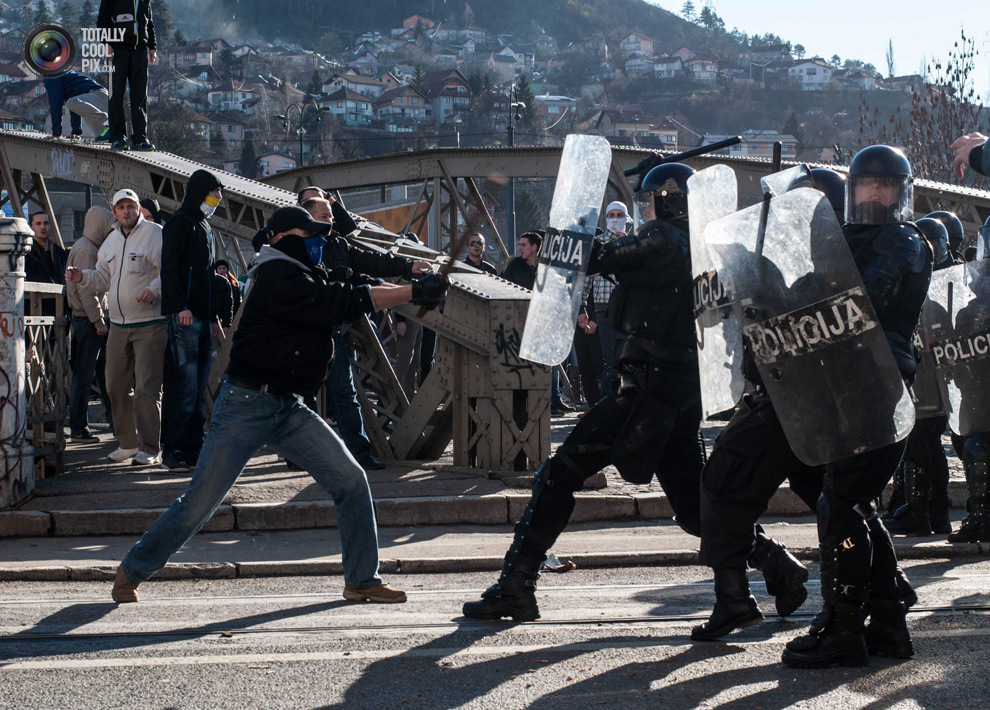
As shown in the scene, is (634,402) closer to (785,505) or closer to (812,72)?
(785,505)

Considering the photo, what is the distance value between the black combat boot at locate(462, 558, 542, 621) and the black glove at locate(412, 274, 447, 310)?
1.15 m

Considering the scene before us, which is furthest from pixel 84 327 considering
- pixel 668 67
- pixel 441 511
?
pixel 668 67

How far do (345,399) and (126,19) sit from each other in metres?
5.09

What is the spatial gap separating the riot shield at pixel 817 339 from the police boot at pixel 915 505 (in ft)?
10.2

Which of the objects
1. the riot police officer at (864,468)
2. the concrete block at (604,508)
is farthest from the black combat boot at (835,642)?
the concrete block at (604,508)

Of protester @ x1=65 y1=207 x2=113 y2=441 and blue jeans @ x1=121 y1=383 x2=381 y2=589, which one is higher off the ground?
protester @ x1=65 y1=207 x2=113 y2=441

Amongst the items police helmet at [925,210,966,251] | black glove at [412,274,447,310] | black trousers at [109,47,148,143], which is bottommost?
black glove at [412,274,447,310]

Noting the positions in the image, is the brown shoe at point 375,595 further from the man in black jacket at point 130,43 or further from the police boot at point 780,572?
the man in black jacket at point 130,43

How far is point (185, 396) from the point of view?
861 cm

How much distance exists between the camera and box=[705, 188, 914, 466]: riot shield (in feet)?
13.9

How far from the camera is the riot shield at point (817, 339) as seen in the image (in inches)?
167

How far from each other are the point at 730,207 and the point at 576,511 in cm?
307

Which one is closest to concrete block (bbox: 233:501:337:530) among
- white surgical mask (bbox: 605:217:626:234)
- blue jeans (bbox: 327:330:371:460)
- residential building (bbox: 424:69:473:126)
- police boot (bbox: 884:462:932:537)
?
blue jeans (bbox: 327:330:371:460)

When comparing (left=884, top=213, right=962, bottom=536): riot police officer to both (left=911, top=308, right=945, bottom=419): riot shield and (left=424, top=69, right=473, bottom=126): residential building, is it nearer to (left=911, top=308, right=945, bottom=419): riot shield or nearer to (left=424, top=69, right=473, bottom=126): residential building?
(left=911, top=308, right=945, bottom=419): riot shield
